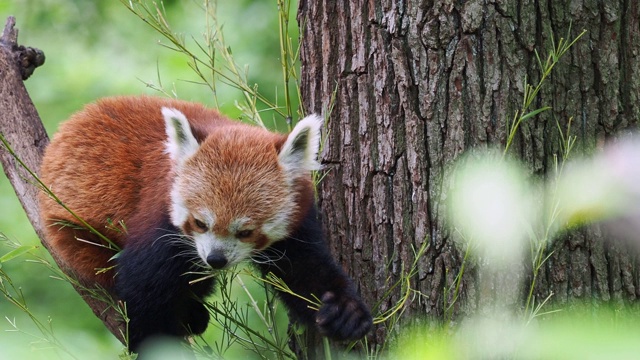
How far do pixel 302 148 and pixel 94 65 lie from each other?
3434 millimetres

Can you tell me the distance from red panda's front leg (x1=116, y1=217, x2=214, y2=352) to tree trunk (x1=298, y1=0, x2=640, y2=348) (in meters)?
0.80

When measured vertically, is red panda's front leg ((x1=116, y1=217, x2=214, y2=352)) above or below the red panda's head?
below

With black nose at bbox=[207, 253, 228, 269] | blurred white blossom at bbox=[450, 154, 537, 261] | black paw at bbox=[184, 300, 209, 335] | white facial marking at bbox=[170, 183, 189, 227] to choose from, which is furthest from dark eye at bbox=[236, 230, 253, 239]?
blurred white blossom at bbox=[450, 154, 537, 261]

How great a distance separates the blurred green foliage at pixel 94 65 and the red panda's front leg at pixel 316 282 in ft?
6.26

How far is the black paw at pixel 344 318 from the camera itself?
8.14 ft

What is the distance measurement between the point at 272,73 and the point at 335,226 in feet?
8.37

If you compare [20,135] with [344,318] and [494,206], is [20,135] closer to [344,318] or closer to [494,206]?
[344,318]

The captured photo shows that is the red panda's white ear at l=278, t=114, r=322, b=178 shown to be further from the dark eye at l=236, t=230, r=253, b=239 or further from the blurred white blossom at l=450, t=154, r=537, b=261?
the blurred white blossom at l=450, t=154, r=537, b=261

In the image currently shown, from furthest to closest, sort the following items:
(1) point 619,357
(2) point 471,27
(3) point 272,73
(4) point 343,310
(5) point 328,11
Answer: (3) point 272,73 < (5) point 328,11 < (4) point 343,310 < (2) point 471,27 < (1) point 619,357

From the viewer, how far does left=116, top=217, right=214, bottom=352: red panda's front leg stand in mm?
2760

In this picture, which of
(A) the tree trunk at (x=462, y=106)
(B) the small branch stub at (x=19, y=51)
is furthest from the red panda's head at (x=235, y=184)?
(B) the small branch stub at (x=19, y=51)

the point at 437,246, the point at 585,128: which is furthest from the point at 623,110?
the point at 437,246

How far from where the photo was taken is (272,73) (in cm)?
510

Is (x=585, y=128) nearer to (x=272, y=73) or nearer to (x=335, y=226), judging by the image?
(x=335, y=226)
